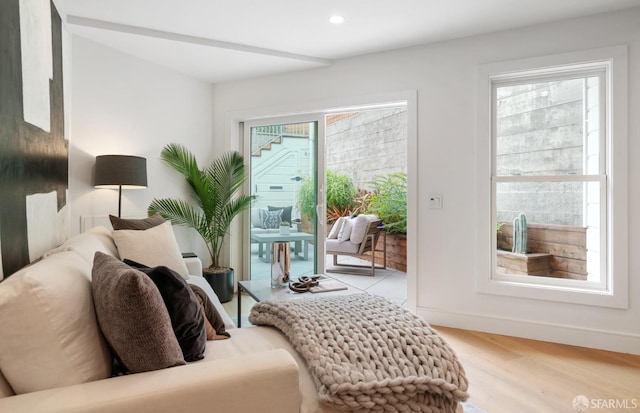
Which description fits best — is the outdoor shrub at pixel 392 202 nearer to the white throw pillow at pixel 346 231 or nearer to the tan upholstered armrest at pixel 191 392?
the white throw pillow at pixel 346 231

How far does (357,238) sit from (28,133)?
13.2 feet

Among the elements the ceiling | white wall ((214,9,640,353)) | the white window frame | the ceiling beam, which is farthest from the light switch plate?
the ceiling beam

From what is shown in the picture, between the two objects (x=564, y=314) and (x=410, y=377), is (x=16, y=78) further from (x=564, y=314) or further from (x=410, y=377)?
(x=564, y=314)

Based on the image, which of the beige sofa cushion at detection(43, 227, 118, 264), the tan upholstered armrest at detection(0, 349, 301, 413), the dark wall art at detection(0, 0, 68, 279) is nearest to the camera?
the tan upholstered armrest at detection(0, 349, 301, 413)

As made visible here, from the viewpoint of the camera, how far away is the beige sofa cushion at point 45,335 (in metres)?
0.84

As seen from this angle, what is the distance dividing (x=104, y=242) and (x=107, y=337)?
1144 millimetres

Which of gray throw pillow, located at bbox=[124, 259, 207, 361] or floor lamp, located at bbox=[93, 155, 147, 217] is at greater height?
floor lamp, located at bbox=[93, 155, 147, 217]

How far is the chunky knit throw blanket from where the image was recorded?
103 centimetres

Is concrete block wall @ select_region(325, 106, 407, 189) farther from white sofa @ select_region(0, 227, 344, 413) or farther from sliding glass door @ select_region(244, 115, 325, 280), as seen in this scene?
white sofa @ select_region(0, 227, 344, 413)

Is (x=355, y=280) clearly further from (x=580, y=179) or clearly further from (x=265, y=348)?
(x=265, y=348)

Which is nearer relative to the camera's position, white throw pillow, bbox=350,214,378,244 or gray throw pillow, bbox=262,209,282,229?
gray throw pillow, bbox=262,209,282,229

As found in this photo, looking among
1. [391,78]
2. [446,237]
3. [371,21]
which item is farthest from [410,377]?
[391,78]

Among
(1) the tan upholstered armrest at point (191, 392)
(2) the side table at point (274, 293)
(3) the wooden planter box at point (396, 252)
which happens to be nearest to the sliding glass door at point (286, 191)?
(2) the side table at point (274, 293)

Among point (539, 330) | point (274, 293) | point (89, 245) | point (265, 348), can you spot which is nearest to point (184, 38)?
point (89, 245)
